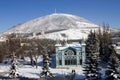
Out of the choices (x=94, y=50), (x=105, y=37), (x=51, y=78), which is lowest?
(x=51, y=78)

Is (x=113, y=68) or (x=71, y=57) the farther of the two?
(x=71, y=57)

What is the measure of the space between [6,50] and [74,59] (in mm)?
23302

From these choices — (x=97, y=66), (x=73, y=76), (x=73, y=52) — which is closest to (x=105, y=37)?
(x=73, y=52)

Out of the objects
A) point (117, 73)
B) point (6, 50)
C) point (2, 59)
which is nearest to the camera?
point (117, 73)

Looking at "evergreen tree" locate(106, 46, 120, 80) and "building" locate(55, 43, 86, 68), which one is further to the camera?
"building" locate(55, 43, 86, 68)

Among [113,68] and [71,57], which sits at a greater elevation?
[71,57]

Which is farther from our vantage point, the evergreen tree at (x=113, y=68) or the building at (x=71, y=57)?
the building at (x=71, y=57)

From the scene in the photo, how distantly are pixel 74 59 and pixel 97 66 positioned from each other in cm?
1924

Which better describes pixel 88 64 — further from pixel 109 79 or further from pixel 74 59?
pixel 74 59

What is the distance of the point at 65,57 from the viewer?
172ft

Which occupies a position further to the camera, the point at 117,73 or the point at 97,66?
the point at 97,66

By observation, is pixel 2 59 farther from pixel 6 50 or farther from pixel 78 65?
pixel 78 65

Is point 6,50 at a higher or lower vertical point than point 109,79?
higher

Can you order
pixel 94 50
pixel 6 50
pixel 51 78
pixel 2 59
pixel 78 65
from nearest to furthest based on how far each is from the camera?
pixel 94 50 → pixel 51 78 → pixel 78 65 → pixel 2 59 → pixel 6 50
